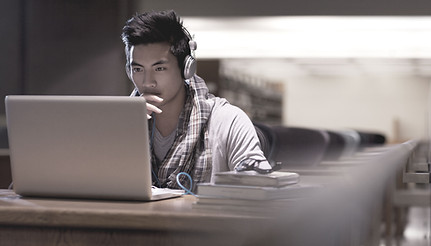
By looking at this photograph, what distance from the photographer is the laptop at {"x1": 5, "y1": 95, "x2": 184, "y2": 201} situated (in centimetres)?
137

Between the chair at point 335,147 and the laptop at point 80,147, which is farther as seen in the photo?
the chair at point 335,147

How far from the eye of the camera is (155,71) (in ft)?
6.56

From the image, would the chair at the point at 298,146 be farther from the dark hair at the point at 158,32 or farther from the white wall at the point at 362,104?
the white wall at the point at 362,104

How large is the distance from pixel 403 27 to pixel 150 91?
7661 mm

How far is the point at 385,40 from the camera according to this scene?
10.0m

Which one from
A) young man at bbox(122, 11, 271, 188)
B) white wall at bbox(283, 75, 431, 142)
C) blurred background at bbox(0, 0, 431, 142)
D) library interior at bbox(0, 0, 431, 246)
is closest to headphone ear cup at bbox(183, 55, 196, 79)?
young man at bbox(122, 11, 271, 188)

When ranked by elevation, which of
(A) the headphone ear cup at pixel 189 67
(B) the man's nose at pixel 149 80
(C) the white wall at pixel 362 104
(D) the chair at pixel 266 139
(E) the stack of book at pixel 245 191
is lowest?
(C) the white wall at pixel 362 104

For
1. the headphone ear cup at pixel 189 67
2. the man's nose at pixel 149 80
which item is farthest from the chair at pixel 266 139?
the man's nose at pixel 149 80

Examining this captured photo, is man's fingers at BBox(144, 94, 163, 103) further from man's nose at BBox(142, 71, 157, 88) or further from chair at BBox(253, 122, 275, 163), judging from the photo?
chair at BBox(253, 122, 275, 163)

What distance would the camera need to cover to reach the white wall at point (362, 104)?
17.2 metres

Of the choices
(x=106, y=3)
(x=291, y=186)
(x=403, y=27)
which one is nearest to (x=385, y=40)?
(x=403, y=27)

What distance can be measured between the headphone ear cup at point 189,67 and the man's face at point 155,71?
3cm

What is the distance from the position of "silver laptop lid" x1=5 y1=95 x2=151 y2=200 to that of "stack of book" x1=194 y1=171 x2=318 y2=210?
180mm

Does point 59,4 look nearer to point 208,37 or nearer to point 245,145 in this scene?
point 208,37
